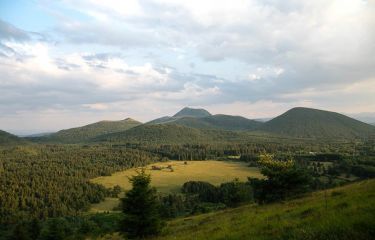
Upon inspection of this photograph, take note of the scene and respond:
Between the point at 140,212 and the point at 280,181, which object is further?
the point at 280,181

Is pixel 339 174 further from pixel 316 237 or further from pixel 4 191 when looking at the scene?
pixel 4 191

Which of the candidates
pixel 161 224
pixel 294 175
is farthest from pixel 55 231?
pixel 294 175

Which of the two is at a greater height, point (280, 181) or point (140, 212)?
point (280, 181)

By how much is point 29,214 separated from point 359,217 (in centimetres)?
16170

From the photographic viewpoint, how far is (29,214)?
14575cm

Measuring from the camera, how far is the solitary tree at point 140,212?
25.8 metres

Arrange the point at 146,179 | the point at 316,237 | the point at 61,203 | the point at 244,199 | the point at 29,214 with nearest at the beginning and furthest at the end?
1. the point at 316,237
2. the point at 146,179
3. the point at 244,199
4. the point at 29,214
5. the point at 61,203

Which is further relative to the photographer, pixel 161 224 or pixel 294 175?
pixel 294 175

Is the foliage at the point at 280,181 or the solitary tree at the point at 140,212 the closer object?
the solitary tree at the point at 140,212

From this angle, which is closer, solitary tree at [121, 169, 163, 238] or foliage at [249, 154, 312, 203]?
solitary tree at [121, 169, 163, 238]

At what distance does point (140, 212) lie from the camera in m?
26.5

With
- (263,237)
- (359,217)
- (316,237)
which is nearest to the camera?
(316,237)

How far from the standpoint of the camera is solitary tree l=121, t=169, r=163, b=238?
2584cm

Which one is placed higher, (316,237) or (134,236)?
(316,237)
